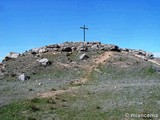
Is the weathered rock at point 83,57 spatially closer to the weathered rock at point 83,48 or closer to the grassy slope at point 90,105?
the weathered rock at point 83,48

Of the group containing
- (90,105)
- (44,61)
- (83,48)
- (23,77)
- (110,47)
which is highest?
(110,47)

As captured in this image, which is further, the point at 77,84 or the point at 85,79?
the point at 85,79

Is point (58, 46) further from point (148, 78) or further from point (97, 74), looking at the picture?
point (148, 78)

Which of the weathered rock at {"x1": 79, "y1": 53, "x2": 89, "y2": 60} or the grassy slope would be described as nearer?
the grassy slope

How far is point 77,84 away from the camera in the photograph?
3628 cm

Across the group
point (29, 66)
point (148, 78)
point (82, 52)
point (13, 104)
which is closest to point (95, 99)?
point (13, 104)

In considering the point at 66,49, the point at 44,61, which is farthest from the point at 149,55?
the point at 44,61

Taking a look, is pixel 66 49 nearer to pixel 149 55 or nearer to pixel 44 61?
pixel 44 61

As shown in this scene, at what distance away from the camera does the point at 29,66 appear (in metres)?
47.8

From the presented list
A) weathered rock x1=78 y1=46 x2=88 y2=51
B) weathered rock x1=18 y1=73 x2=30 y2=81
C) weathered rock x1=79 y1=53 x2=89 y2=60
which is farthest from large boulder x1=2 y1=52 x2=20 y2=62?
weathered rock x1=79 y1=53 x2=89 y2=60

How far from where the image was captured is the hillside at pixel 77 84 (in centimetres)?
2317

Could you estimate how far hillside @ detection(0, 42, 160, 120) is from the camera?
76.0 feet

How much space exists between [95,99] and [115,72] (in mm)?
17391

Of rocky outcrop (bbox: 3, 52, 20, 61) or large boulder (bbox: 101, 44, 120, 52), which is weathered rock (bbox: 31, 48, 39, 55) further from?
large boulder (bbox: 101, 44, 120, 52)
